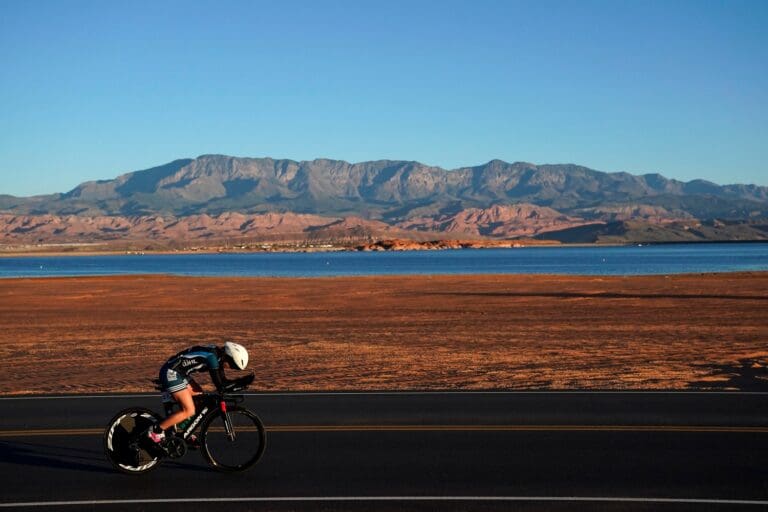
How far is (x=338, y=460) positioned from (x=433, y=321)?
83.7ft

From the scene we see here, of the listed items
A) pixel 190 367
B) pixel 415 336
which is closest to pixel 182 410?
pixel 190 367

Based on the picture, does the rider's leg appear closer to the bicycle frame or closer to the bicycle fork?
the bicycle frame

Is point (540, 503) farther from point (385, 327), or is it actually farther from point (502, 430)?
point (385, 327)

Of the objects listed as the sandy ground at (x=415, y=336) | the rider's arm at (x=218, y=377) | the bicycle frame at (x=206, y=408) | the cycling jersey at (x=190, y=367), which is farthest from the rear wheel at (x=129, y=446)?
the sandy ground at (x=415, y=336)

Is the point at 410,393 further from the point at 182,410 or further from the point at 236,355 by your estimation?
the point at 236,355

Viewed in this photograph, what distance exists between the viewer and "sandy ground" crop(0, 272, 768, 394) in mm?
20672

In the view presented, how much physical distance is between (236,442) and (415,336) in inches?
758

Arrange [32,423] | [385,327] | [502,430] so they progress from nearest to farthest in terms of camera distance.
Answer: [502,430]
[32,423]
[385,327]

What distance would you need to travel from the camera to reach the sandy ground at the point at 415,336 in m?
20.7

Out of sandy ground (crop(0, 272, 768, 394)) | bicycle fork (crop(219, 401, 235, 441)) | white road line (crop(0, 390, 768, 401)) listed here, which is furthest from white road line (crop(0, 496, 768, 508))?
sandy ground (crop(0, 272, 768, 394))

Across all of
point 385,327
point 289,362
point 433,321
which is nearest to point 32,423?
point 289,362

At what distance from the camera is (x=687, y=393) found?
17.2 meters

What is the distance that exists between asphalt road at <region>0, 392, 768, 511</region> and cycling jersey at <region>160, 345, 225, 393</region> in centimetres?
107


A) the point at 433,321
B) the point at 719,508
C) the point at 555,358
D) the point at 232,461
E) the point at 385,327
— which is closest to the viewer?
the point at 719,508
